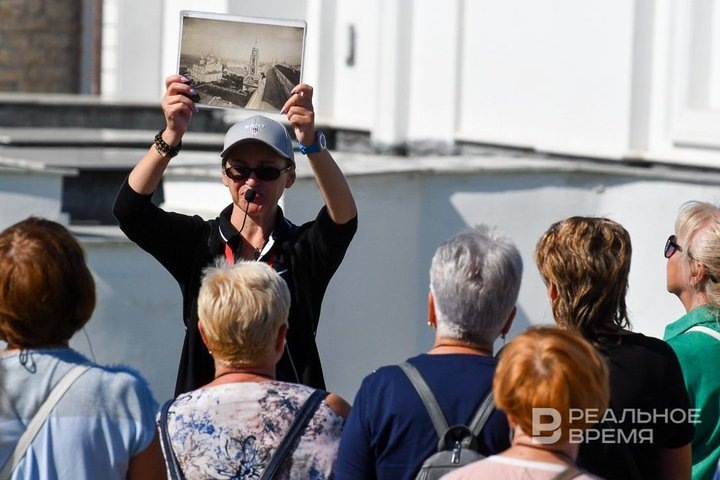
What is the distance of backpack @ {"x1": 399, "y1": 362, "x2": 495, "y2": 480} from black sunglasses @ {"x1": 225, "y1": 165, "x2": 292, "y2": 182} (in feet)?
3.63

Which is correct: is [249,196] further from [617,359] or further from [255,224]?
[617,359]

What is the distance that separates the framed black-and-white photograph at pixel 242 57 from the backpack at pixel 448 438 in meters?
1.34

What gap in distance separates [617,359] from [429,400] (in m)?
0.57

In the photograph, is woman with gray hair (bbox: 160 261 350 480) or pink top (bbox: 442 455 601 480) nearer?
pink top (bbox: 442 455 601 480)

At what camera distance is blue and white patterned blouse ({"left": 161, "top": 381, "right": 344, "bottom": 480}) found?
3012mm

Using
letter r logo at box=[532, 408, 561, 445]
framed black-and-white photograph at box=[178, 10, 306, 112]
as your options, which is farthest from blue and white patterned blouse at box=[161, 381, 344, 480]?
framed black-and-white photograph at box=[178, 10, 306, 112]

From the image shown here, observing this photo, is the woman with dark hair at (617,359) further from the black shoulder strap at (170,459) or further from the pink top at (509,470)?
the black shoulder strap at (170,459)

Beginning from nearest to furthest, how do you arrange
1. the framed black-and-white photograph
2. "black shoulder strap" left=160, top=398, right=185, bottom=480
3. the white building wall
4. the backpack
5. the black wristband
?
1. the backpack
2. "black shoulder strap" left=160, top=398, right=185, bottom=480
3. the black wristband
4. the framed black-and-white photograph
5. the white building wall

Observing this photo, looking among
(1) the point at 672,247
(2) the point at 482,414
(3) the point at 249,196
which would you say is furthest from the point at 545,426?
(3) the point at 249,196

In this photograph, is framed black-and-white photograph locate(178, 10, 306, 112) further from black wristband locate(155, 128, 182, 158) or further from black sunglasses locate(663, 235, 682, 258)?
black sunglasses locate(663, 235, 682, 258)

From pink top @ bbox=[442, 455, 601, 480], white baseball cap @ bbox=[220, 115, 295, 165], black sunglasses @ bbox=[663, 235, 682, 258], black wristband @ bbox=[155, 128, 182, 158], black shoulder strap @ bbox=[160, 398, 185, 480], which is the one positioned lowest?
black shoulder strap @ bbox=[160, 398, 185, 480]

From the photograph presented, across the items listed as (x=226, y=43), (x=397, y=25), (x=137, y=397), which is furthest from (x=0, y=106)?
(x=137, y=397)

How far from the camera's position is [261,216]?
13.2ft

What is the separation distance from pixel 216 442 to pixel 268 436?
0.12m
